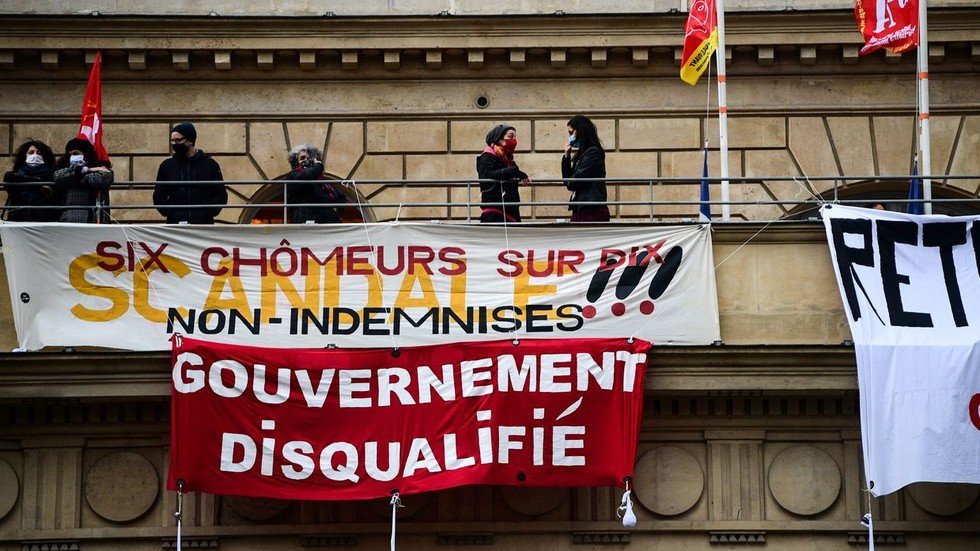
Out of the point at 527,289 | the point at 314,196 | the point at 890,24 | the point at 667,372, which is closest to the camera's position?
the point at 667,372

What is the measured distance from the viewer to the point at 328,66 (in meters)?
30.2

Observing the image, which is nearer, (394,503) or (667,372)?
(394,503)

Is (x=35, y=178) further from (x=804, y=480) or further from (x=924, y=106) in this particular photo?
(x=924, y=106)

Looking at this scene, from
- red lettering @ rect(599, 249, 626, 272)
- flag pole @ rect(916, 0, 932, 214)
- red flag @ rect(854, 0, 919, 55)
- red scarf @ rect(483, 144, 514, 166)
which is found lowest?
red lettering @ rect(599, 249, 626, 272)

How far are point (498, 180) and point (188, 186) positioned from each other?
3.80m

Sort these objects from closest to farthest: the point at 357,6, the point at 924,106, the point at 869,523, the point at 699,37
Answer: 1. the point at 869,523
2. the point at 924,106
3. the point at 699,37
4. the point at 357,6

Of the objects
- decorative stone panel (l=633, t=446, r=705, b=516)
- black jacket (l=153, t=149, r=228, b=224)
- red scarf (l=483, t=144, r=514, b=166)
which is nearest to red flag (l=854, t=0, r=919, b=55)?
red scarf (l=483, t=144, r=514, b=166)

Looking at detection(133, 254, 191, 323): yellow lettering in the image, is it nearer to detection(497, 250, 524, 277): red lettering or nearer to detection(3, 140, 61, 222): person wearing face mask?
detection(3, 140, 61, 222): person wearing face mask

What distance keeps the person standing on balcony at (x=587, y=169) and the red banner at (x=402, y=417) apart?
1.81m

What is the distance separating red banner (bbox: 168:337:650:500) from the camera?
72.9ft

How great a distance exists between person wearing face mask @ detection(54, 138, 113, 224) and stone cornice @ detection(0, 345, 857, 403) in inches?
71.7

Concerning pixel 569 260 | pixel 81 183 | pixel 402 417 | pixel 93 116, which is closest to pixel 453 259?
pixel 569 260

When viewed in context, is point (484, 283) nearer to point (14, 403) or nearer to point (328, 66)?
point (14, 403)

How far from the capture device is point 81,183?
23.6 meters
